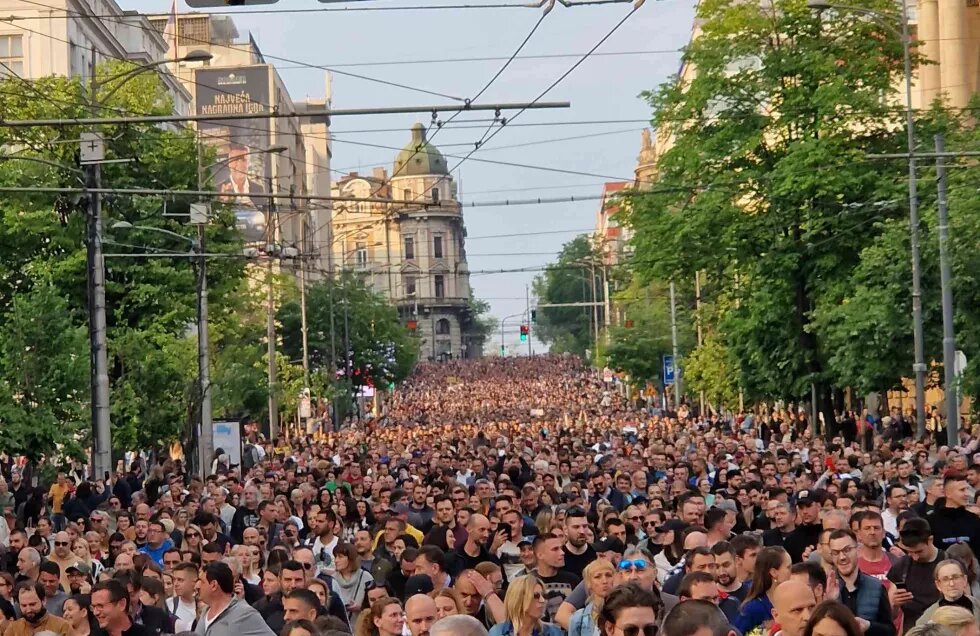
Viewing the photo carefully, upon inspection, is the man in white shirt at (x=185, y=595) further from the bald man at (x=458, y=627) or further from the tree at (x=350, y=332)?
the tree at (x=350, y=332)

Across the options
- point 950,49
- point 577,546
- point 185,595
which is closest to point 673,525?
point 577,546

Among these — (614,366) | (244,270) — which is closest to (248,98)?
(614,366)

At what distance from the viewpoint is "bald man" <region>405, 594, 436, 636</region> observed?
9500 mm

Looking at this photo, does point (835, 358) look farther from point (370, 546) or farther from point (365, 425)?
point (365, 425)

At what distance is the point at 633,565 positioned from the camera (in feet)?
40.0

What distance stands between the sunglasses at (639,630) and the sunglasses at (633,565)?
409cm

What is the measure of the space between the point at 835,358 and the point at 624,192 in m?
8.03

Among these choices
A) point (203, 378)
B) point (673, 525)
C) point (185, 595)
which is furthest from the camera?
point (203, 378)

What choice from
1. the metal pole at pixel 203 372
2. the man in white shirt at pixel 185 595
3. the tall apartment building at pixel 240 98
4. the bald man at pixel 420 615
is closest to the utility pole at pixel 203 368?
the metal pole at pixel 203 372

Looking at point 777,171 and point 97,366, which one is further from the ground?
point 777,171

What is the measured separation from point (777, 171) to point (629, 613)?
1520 inches

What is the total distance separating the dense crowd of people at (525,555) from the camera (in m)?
10.4

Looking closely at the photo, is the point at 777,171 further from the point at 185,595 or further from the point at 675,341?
the point at 675,341

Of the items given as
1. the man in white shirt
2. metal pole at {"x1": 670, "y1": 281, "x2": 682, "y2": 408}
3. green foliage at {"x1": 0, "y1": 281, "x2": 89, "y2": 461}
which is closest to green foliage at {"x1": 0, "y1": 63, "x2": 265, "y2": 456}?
green foliage at {"x1": 0, "y1": 281, "x2": 89, "y2": 461}
